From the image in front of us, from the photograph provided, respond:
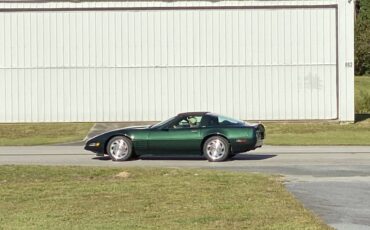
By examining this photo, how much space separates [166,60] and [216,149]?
1745cm

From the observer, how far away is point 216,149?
18.1 m

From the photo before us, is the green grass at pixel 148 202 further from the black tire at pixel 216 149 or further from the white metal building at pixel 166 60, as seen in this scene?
the white metal building at pixel 166 60

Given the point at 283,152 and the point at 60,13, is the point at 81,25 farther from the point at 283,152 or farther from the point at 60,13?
the point at 283,152

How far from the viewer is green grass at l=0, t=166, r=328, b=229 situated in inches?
326

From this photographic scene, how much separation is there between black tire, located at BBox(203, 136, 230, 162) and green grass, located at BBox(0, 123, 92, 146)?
11207 millimetres

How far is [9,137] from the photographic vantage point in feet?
103

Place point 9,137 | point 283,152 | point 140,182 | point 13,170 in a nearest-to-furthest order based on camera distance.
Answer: point 140,182
point 13,170
point 283,152
point 9,137

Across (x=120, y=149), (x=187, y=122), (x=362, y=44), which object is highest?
(x=362, y=44)

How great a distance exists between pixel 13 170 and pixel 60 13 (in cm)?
2152

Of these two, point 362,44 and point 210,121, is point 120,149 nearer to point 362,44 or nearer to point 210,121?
point 210,121

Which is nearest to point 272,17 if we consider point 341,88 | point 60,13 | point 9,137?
point 341,88

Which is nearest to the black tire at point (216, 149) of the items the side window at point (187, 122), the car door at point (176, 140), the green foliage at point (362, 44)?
the car door at point (176, 140)

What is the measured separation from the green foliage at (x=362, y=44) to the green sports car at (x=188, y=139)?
53.4 meters

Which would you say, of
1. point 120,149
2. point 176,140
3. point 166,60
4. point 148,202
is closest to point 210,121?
point 176,140
